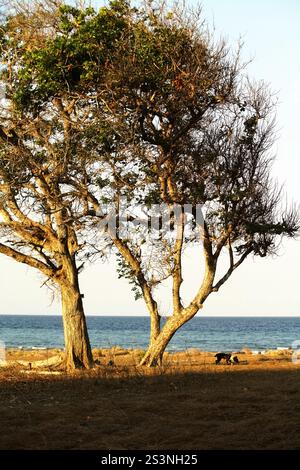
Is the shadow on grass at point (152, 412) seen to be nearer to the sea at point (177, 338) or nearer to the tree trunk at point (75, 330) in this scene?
the tree trunk at point (75, 330)

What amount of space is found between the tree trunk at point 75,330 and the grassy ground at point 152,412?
13.5 feet

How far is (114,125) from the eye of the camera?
65.6 feet

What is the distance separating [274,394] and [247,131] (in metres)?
10.7

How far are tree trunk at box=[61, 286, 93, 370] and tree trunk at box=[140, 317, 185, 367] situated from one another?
2087mm

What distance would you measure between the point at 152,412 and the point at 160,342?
10002 mm

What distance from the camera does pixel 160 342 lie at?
73.5 ft

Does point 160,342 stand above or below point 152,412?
above

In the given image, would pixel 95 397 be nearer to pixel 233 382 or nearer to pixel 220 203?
pixel 233 382

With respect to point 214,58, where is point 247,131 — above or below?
below

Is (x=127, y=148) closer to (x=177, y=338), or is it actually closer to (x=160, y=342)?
(x=160, y=342)

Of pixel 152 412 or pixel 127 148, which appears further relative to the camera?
pixel 127 148

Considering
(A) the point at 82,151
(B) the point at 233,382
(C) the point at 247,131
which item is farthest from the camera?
(C) the point at 247,131

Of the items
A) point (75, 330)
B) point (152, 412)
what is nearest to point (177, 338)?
point (75, 330)
